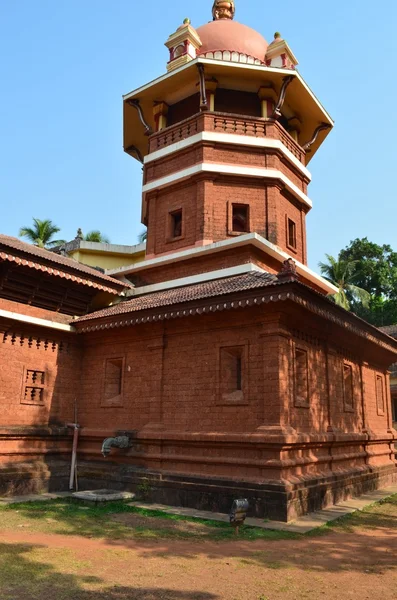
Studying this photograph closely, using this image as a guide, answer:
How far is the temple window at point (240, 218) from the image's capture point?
16.7 metres

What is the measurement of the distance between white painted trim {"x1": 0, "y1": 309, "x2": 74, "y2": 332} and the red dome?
11.1m

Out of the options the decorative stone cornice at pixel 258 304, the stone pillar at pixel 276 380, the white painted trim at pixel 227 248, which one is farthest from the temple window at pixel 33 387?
the stone pillar at pixel 276 380

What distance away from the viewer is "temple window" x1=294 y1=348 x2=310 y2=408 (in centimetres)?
1199

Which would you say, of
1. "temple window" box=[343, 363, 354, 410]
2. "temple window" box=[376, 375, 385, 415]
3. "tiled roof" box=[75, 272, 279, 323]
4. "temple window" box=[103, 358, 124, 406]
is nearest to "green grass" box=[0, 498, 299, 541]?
"temple window" box=[103, 358, 124, 406]

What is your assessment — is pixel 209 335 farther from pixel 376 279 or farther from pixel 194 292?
pixel 376 279

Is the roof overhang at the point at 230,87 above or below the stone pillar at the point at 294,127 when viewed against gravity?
above

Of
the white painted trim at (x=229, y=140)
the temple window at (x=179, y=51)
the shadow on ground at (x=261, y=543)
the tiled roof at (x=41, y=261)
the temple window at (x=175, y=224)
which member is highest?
the temple window at (x=179, y=51)

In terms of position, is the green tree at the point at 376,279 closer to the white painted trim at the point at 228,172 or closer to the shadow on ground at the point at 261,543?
the white painted trim at the point at 228,172

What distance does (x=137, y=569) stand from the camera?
7059mm

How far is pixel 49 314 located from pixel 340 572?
10254 millimetres

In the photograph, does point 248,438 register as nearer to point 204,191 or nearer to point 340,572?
point 340,572

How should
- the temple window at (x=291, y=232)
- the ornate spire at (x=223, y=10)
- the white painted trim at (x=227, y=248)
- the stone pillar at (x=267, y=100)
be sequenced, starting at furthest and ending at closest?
1. the ornate spire at (x=223, y=10)
2. the temple window at (x=291, y=232)
3. the stone pillar at (x=267, y=100)
4. the white painted trim at (x=227, y=248)

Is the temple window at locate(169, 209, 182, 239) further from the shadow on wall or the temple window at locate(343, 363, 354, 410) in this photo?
the shadow on wall

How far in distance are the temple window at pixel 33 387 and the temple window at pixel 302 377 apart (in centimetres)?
690
